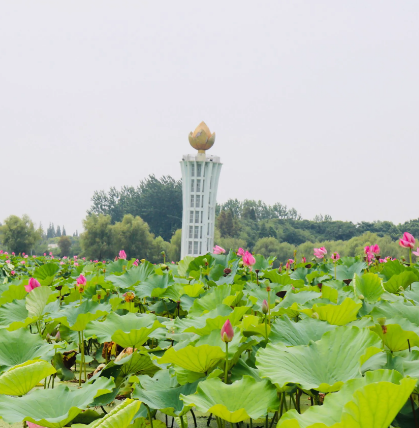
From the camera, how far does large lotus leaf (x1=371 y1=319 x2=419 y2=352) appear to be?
1.12m

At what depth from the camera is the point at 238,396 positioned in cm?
95

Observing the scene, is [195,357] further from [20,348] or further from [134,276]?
[134,276]

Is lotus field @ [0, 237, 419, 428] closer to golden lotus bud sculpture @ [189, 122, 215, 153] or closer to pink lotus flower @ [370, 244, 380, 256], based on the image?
pink lotus flower @ [370, 244, 380, 256]

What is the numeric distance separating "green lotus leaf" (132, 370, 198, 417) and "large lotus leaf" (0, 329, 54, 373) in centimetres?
44

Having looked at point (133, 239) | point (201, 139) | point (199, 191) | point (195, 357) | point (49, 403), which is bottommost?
Result: point (49, 403)

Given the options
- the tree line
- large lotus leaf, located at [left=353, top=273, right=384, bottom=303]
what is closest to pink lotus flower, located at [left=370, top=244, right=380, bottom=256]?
large lotus leaf, located at [left=353, top=273, right=384, bottom=303]

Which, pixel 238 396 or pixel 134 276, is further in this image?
pixel 134 276

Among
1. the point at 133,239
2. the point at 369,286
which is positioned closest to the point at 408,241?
the point at 369,286

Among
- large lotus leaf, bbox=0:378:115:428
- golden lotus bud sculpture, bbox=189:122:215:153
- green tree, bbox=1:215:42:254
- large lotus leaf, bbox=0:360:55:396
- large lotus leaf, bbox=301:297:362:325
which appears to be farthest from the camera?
green tree, bbox=1:215:42:254

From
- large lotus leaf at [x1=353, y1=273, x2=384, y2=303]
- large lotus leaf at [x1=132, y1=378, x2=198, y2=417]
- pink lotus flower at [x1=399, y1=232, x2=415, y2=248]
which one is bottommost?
large lotus leaf at [x1=132, y1=378, x2=198, y2=417]

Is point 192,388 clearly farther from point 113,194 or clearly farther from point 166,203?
point 113,194

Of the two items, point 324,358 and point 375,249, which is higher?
point 375,249

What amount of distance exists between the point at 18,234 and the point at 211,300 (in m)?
37.2

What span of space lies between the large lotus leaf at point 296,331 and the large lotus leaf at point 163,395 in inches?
10.9
